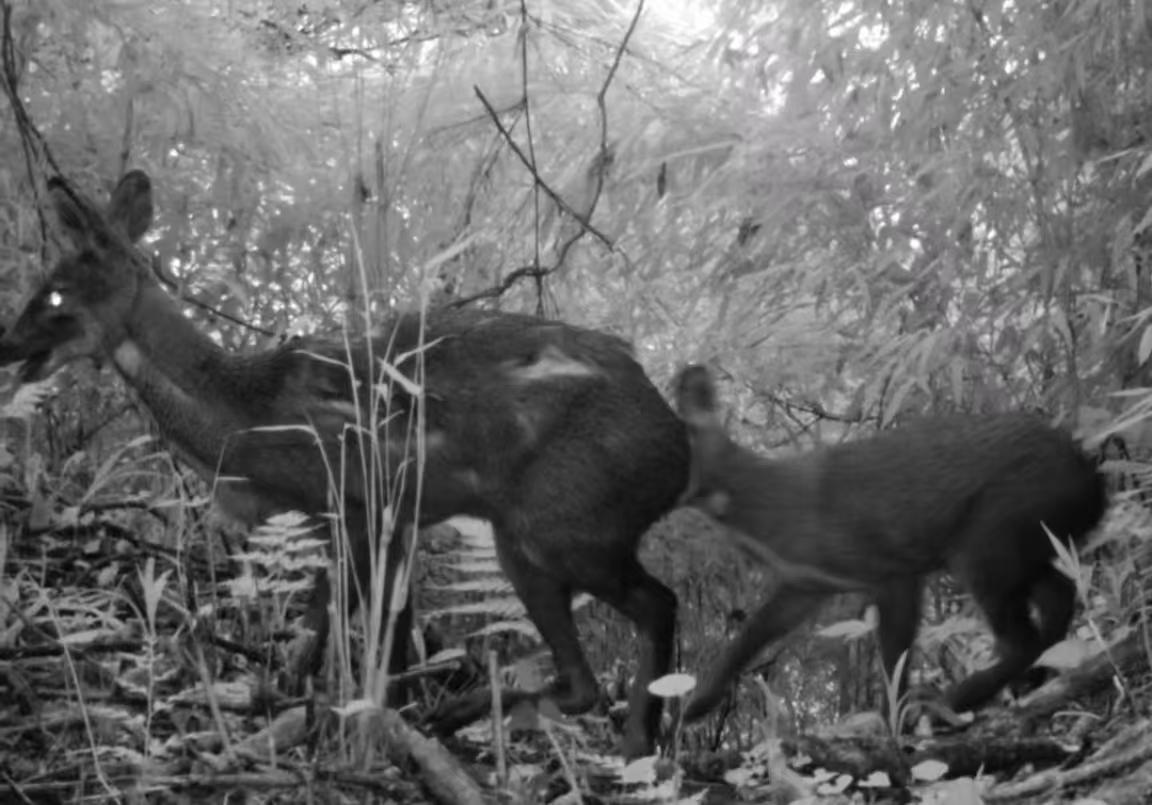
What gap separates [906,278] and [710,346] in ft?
2.50

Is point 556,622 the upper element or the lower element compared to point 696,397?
lower

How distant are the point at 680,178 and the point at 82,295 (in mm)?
2048

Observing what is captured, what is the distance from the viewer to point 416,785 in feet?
9.63

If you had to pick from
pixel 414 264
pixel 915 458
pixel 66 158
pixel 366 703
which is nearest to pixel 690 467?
pixel 915 458

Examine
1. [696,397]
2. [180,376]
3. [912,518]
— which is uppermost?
[180,376]

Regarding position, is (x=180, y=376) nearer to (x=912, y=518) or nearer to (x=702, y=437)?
(x=702, y=437)

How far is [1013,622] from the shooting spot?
4.51 meters

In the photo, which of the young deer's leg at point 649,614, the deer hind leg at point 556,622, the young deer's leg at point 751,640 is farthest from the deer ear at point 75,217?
the young deer's leg at point 751,640

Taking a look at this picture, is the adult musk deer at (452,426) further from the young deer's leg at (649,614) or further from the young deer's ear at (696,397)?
the young deer's ear at (696,397)

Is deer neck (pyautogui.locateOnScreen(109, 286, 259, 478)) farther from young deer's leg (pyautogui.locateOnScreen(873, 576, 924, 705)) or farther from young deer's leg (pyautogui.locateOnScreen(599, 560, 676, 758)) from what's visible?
young deer's leg (pyautogui.locateOnScreen(873, 576, 924, 705))

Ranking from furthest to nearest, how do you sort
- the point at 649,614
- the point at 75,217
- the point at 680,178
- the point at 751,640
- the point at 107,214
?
the point at 680,178, the point at 107,214, the point at 75,217, the point at 751,640, the point at 649,614

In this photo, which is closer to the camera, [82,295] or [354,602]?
[354,602]

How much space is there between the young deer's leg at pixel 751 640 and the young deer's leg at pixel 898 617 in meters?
0.22

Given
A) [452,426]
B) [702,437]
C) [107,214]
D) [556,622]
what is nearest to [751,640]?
[556,622]
